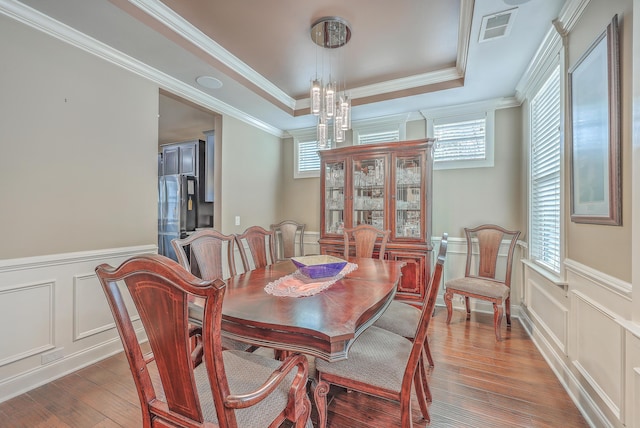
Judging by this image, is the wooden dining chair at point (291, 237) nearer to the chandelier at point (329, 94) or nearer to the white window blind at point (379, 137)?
the white window blind at point (379, 137)

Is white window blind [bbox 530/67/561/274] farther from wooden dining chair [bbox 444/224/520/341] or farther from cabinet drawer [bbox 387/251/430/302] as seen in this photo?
cabinet drawer [bbox 387/251/430/302]

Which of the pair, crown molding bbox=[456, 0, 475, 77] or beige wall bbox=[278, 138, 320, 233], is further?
beige wall bbox=[278, 138, 320, 233]

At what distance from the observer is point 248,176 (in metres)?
4.04

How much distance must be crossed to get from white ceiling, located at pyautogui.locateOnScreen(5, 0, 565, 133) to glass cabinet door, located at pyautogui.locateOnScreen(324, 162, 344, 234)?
0.89 meters

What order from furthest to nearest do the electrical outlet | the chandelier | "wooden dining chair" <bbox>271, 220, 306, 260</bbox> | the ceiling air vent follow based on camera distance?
1. "wooden dining chair" <bbox>271, 220, 306, 260</bbox>
2. the chandelier
3. the electrical outlet
4. the ceiling air vent

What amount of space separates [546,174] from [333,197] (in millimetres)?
2340

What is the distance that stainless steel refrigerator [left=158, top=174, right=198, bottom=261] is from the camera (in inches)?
160

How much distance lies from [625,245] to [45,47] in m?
3.76

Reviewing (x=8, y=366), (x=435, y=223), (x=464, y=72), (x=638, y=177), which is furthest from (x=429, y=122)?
(x=8, y=366)

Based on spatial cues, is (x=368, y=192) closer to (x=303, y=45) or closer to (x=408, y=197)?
(x=408, y=197)

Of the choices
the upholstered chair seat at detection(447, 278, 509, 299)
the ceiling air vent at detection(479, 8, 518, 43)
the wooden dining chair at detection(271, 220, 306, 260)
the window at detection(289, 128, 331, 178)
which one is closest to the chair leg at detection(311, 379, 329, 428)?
the upholstered chair seat at detection(447, 278, 509, 299)

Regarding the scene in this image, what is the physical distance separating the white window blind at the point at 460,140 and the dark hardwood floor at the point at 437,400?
2.27 metres

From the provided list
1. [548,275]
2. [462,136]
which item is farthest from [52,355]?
[462,136]

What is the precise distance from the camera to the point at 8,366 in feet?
6.23
